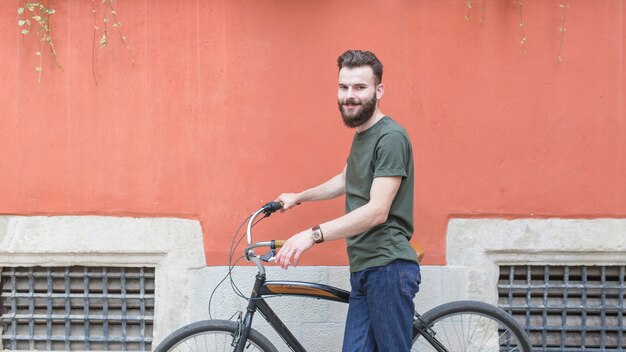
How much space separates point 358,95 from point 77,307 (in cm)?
238

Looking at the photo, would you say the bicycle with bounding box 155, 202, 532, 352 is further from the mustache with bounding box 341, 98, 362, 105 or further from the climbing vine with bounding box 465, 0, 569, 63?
the climbing vine with bounding box 465, 0, 569, 63

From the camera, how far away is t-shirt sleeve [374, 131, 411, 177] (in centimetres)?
292

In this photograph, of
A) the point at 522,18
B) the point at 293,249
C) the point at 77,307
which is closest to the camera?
the point at 293,249

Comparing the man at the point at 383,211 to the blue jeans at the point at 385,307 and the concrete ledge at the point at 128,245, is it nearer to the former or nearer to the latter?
the blue jeans at the point at 385,307

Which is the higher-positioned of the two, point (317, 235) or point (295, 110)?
point (295, 110)

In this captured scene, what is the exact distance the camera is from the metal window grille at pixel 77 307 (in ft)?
14.0

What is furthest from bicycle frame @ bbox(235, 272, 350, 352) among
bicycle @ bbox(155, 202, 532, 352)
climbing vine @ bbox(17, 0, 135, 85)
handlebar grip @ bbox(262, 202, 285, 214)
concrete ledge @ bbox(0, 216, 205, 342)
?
climbing vine @ bbox(17, 0, 135, 85)

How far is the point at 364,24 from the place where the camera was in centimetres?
411

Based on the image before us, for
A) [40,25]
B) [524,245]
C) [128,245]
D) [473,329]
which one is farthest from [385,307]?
[40,25]

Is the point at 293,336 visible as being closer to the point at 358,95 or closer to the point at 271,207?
the point at 271,207

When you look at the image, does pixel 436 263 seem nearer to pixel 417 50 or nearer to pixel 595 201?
pixel 595 201

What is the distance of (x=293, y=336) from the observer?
3.39 meters

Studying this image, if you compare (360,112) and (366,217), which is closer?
(366,217)

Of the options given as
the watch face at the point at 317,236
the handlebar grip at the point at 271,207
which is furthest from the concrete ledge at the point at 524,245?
the watch face at the point at 317,236
